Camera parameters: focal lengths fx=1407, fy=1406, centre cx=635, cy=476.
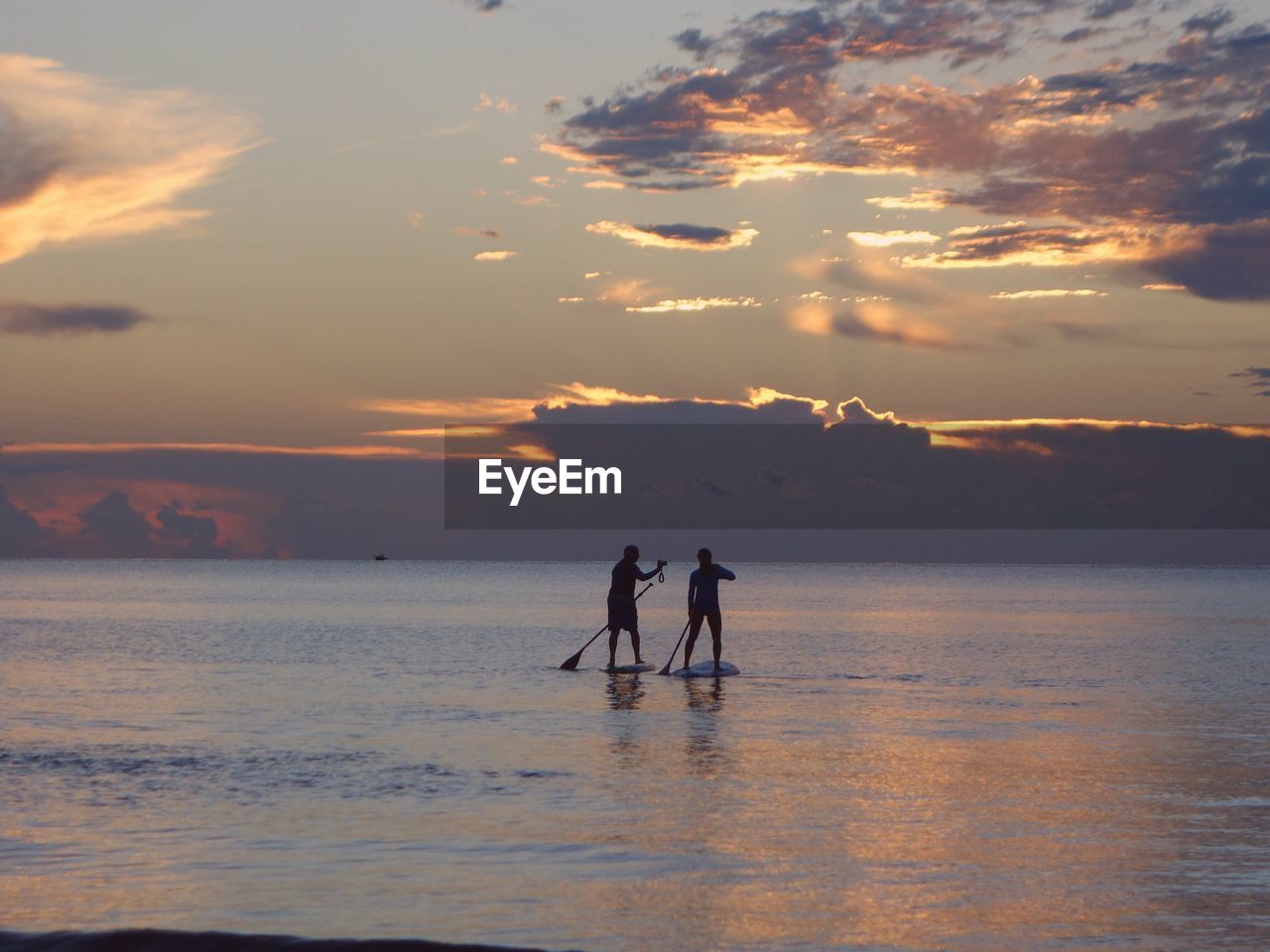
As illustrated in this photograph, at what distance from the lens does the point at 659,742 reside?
16781 mm

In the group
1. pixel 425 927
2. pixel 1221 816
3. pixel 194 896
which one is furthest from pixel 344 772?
pixel 1221 816

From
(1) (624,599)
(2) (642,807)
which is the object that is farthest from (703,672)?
(2) (642,807)

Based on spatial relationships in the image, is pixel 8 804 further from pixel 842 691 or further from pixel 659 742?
pixel 842 691

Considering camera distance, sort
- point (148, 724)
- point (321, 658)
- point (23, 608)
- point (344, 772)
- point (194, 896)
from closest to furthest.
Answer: point (194, 896) → point (344, 772) → point (148, 724) → point (321, 658) → point (23, 608)

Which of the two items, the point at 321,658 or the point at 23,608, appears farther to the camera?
the point at 23,608

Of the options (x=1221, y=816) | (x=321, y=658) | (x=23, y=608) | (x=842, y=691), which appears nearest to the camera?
(x=1221, y=816)

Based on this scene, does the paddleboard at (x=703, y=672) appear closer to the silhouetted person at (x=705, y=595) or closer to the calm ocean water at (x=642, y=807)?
the calm ocean water at (x=642, y=807)

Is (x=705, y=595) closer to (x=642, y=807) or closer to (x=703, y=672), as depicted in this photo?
(x=703, y=672)

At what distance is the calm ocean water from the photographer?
348 inches

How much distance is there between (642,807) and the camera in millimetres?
12453

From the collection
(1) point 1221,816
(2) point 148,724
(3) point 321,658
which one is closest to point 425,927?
(1) point 1221,816

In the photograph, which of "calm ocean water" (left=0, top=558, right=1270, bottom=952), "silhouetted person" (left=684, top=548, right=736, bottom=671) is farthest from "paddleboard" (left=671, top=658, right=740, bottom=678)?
"silhouetted person" (left=684, top=548, right=736, bottom=671)

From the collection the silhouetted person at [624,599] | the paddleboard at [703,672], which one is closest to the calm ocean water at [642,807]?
the paddleboard at [703,672]

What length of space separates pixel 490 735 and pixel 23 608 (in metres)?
62.6
